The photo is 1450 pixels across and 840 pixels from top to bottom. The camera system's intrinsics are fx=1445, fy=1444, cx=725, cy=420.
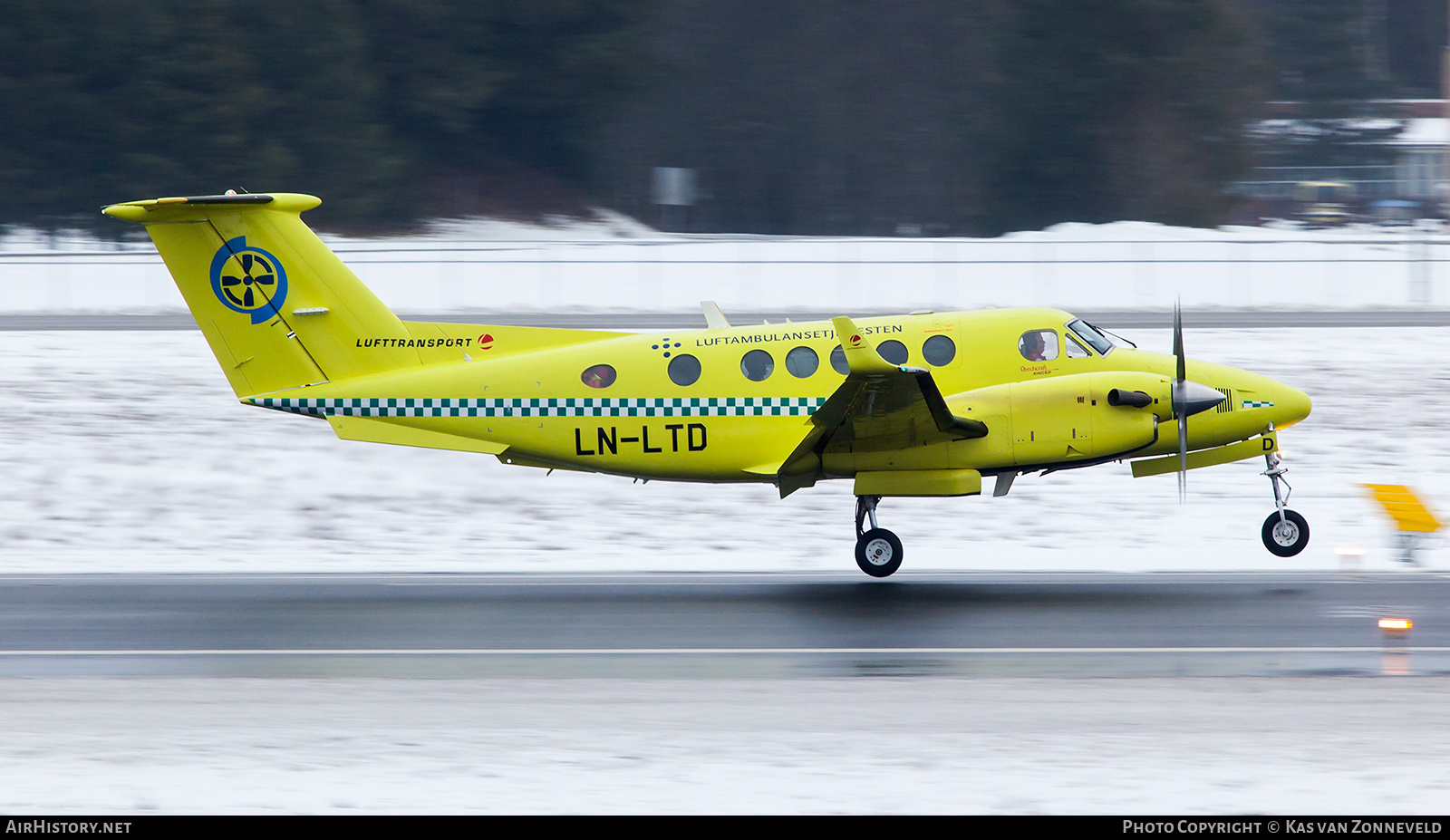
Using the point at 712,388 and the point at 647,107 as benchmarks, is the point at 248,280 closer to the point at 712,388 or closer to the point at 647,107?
the point at 712,388

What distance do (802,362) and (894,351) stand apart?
877 millimetres

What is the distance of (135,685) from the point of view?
10.2m

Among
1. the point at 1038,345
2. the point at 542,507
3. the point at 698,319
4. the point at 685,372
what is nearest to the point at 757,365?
the point at 685,372

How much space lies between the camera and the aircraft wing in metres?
12.3

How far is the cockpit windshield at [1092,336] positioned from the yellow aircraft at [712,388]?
2 centimetres

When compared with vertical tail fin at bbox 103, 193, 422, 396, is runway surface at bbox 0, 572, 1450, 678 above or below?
below

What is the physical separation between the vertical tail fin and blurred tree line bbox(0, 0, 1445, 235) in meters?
28.5

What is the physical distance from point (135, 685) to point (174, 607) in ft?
9.69

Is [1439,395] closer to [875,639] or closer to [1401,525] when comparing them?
[1401,525]

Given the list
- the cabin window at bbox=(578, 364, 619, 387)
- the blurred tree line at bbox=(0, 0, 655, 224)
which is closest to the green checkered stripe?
the cabin window at bbox=(578, 364, 619, 387)

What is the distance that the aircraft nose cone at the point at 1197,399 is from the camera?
13109mm

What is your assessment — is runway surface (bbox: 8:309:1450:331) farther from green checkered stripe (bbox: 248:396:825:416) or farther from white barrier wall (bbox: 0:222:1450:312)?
green checkered stripe (bbox: 248:396:825:416)

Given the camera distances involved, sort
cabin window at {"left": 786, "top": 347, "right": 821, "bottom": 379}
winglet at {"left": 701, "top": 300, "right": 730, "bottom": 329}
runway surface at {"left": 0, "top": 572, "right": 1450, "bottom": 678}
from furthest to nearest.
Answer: winglet at {"left": 701, "top": 300, "right": 730, "bottom": 329} < cabin window at {"left": 786, "top": 347, "right": 821, "bottom": 379} < runway surface at {"left": 0, "top": 572, "right": 1450, "bottom": 678}

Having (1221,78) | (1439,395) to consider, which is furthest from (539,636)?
(1221,78)
